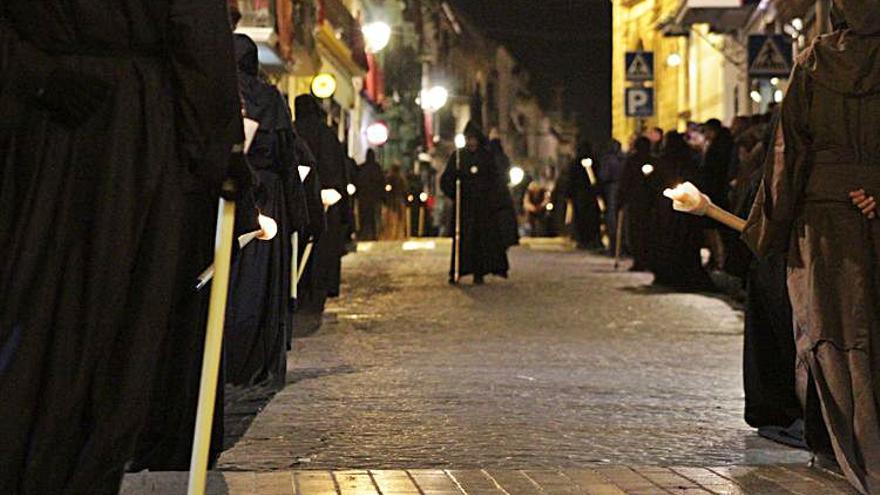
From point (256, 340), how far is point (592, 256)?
20598mm

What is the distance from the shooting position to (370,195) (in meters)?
35.7

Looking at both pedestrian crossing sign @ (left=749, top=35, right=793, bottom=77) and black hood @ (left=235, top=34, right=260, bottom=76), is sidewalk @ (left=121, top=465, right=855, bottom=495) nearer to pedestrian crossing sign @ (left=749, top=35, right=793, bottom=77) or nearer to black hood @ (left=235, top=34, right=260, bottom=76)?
black hood @ (left=235, top=34, right=260, bottom=76)

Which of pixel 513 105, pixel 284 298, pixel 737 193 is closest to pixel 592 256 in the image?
pixel 737 193

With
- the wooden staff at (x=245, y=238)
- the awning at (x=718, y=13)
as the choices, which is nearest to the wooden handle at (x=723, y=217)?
the wooden staff at (x=245, y=238)

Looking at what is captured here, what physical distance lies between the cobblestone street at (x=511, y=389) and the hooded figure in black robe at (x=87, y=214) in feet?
7.23

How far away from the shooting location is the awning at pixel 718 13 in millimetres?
31688

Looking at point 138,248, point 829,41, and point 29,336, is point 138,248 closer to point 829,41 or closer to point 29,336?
point 29,336

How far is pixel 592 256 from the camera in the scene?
1163 inches

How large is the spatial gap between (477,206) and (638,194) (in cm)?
247

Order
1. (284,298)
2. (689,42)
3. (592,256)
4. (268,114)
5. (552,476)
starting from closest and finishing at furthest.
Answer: (552,476) → (268,114) → (284,298) → (592,256) → (689,42)

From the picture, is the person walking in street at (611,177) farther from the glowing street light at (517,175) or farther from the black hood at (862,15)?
the black hood at (862,15)

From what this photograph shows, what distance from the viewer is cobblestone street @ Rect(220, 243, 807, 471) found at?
7184mm

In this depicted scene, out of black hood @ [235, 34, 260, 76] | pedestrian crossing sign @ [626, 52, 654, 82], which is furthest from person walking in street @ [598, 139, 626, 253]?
black hood @ [235, 34, 260, 76]

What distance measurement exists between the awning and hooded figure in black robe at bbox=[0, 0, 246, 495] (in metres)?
27.0
